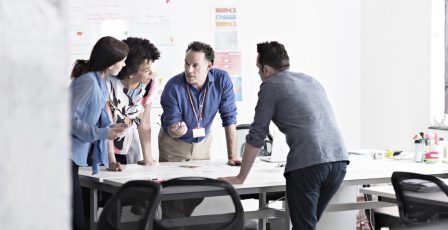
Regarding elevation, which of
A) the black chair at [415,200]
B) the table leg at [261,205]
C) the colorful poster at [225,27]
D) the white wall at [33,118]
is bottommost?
the table leg at [261,205]

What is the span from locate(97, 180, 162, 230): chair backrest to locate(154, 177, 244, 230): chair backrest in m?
0.14

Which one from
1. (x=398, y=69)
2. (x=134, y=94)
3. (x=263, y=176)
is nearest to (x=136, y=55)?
(x=134, y=94)

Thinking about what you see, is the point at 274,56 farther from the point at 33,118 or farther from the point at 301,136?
the point at 33,118

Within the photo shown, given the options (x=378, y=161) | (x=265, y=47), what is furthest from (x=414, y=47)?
(x=265, y=47)

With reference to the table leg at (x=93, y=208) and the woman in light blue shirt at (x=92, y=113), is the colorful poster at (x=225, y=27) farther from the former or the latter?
the table leg at (x=93, y=208)

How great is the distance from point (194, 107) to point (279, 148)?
2.11 ft

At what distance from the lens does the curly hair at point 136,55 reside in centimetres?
454

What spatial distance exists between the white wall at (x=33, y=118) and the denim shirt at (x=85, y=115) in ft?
10.9

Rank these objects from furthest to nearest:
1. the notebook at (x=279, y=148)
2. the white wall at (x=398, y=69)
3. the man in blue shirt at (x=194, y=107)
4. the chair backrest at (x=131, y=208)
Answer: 1. the white wall at (x=398, y=69)
2. the notebook at (x=279, y=148)
3. the man in blue shirt at (x=194, y=107)
4. the chair backrest at (x=131, y=208)

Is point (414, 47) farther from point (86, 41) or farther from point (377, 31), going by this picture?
point (86, 41)

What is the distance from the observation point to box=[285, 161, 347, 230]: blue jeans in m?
3.68

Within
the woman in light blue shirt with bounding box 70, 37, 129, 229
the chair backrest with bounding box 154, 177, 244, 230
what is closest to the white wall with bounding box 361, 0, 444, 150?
the woman in light blue shirt with bounding box 70, 37, 129, 229

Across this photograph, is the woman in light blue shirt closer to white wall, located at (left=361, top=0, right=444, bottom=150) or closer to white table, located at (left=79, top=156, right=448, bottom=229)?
white table, located at (left=79, top=156, right=448, bottom=229)

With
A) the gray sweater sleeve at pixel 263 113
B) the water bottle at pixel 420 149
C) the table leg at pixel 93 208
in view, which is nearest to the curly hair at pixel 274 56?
the gray sweater sleeve at pixel 263 113
